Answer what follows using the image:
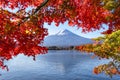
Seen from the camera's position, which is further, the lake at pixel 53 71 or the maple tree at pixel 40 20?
the lake at pixel 53 71

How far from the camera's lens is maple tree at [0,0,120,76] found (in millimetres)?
6875

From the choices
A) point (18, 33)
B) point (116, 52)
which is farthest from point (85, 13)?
point (18, 33)

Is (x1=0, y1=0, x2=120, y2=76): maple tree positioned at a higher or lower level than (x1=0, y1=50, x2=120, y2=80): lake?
higher

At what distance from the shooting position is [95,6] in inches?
336

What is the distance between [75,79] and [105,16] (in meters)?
42.3

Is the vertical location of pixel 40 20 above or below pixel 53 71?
above

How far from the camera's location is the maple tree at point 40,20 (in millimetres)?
6875

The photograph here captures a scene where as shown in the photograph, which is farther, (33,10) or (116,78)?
(116,78)

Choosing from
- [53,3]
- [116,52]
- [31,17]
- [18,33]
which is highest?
[53,3]

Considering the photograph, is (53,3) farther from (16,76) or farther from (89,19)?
(16,76)

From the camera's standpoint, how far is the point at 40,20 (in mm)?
7625

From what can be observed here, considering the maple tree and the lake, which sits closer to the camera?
the maple tree

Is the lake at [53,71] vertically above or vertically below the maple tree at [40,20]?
below

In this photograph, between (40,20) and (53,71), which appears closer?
(40,20)
